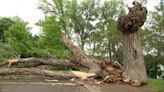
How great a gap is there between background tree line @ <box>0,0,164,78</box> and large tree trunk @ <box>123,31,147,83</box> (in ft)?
18.8

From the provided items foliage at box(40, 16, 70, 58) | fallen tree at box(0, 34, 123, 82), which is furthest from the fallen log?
foliage at box(40, 16, 70, 58)

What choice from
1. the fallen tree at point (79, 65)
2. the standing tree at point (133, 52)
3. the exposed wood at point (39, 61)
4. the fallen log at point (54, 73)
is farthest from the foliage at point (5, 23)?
the standing tree at point (133, 52)

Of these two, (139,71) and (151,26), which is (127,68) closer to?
(139,71)

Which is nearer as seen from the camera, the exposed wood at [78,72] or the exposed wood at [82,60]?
the exposed wood at [78,72]

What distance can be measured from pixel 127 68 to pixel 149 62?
12.6 m

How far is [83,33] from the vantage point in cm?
4166

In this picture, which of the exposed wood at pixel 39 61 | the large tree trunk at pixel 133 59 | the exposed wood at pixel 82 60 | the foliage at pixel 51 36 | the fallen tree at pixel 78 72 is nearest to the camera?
the large tree trunk at pixel 133 59

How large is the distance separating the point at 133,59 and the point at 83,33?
29579 mm

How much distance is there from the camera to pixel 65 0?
42.9m

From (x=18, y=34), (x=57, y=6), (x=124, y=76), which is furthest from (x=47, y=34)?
(x=124, y=76)

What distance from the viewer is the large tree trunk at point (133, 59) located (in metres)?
12.2

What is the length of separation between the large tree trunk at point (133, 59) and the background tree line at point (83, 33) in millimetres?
5720

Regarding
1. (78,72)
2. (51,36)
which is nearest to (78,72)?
(78,72)

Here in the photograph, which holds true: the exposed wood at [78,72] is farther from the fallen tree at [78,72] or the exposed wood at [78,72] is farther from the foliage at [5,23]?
the foliage at [5,23]
